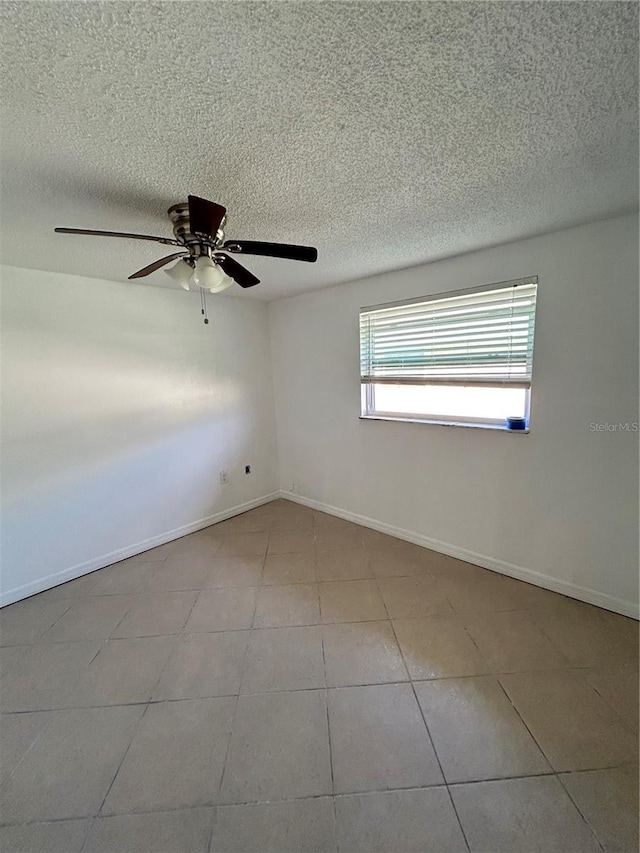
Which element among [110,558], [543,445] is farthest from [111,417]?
[543,445]

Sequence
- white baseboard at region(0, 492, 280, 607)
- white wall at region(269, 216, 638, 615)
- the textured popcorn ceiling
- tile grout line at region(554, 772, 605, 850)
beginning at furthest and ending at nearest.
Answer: white baseboard at region(0, 492, 280, 607)
white wall at region(269, 216, 638, 615)
tile grout line at region(554, 772, 605, 850)
the textured popcorn ceiling

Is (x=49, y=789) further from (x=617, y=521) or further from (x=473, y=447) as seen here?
(x=617, y=521)

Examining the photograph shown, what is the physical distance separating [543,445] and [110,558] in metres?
3.21

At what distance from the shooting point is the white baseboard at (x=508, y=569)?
6.08ft

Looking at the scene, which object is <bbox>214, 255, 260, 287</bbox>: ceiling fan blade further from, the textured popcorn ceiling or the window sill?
the window sill

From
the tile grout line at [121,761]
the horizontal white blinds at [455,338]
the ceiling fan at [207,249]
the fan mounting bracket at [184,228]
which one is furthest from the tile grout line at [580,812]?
the fan mounting bracket at [184,228]

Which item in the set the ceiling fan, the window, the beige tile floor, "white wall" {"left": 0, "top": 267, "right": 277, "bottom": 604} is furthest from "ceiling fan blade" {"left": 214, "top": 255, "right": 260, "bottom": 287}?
the beige tile floor

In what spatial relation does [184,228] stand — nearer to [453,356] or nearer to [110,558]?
[453,356]

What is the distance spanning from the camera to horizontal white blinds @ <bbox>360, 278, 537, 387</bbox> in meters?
2.04

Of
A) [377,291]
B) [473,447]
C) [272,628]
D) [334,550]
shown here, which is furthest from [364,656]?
[377,291]

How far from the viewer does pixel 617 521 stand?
1.81 meters

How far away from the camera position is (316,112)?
3.06 feet

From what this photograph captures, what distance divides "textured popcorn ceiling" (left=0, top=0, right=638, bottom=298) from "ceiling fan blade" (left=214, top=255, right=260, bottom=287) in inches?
9.2

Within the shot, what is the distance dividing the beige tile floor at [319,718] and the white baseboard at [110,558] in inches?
4.4
